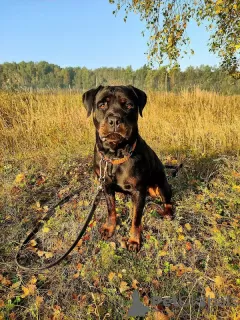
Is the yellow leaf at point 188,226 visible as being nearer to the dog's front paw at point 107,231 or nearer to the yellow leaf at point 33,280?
the dog's front paw at point 107,231

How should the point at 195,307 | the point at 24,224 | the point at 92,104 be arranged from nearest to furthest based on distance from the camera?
the point at 195,307 → the point at 92,104 → the point at 24,224

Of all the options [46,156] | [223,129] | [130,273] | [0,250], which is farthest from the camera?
[223,129]

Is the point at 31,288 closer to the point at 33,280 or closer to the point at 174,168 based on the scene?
the point at 33,280

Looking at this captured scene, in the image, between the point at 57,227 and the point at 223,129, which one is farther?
the point at 223,129

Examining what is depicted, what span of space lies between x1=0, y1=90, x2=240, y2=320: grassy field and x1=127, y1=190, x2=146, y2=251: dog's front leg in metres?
0.08

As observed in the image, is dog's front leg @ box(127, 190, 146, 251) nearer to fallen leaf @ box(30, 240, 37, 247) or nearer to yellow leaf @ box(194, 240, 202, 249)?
yellow leaf @ box(194, 240, 202, 249)

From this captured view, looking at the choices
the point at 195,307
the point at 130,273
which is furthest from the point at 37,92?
the point at 195,307

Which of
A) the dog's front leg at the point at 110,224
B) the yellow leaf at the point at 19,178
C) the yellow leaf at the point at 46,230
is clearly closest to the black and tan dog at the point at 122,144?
the dog's front leg at the point at 110,224

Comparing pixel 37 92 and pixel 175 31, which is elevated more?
pixel 175 31

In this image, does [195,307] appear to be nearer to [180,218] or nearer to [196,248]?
[196,248]

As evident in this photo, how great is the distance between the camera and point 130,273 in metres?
2.31

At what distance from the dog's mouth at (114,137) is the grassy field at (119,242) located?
1069 mm

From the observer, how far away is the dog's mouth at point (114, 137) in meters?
2.20

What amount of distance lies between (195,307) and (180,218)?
100cm
